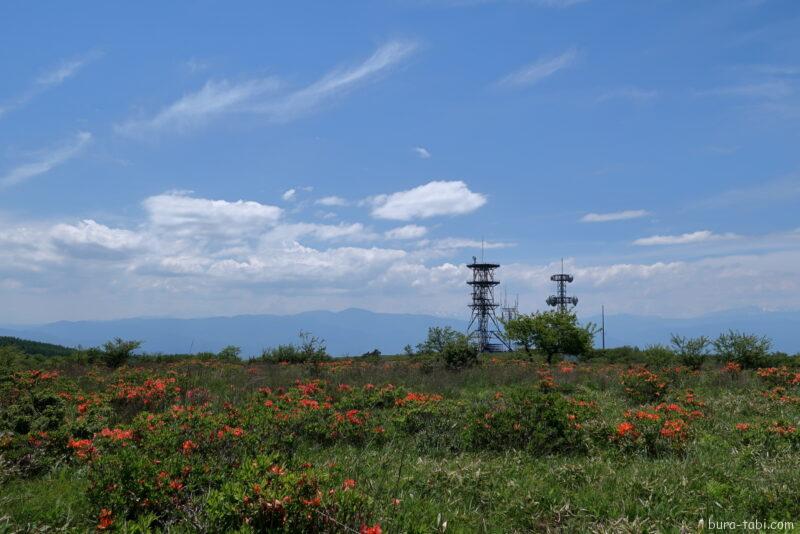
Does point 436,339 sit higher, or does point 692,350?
point 436,339

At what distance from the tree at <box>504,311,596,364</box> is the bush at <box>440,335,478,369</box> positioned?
13.5m

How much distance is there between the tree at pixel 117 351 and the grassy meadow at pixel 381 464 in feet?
37.2

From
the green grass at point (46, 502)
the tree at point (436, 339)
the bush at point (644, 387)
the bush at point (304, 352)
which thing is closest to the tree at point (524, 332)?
the tree at point (436, 339)

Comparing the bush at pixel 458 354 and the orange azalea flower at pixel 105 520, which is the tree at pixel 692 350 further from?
the orange azalea flower at pixel 105 520

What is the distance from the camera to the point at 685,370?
722 inches

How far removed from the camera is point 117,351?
23.3 meters

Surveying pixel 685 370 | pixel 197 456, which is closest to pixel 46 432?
pixel 197 456

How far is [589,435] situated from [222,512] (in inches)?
260

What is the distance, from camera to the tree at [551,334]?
35.2 m

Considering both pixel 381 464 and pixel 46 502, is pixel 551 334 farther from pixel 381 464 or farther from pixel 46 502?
pixel 46 502

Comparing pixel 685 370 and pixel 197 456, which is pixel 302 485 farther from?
pixel 685 370

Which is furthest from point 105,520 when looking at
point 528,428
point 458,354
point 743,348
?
point 743,348

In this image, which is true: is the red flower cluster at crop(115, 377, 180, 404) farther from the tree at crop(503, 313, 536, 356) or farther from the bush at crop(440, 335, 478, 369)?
the tree at crop(503, 313, 536, 356)

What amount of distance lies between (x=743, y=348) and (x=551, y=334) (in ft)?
42.2
